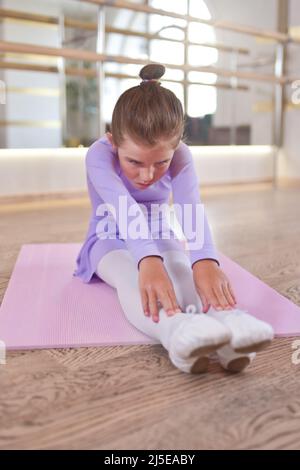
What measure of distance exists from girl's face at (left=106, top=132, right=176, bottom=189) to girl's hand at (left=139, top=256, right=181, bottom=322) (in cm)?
16

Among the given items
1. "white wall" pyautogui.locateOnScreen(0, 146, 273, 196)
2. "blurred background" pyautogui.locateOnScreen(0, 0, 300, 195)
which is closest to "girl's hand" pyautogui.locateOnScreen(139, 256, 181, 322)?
"blurred background" pyautogui.locateOnScreen(0, 0, 300, 195)

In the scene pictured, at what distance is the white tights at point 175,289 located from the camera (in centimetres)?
69

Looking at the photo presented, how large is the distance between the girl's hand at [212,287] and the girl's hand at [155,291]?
0.20ft

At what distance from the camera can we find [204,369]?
689 millimetres

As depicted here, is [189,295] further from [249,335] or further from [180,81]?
[180,81]

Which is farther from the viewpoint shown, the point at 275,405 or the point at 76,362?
the point at 76,362

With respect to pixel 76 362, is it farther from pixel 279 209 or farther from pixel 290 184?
pixel 290 184

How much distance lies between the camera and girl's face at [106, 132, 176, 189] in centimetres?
84

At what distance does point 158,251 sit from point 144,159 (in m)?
0.18

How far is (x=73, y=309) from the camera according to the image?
940 millimetres

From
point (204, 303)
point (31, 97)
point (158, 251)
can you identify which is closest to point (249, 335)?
point (204, 303)

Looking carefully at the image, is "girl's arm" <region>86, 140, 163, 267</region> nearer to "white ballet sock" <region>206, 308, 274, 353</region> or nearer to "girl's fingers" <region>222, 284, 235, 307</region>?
"girl's fingers" <region>222, 284, 235, 307</region>

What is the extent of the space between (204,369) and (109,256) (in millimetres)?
403

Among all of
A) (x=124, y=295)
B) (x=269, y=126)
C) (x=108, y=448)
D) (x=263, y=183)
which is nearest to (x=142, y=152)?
(x=124, y=295)
